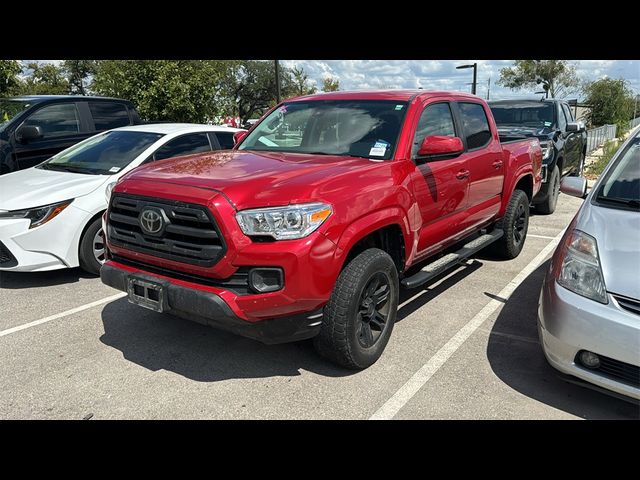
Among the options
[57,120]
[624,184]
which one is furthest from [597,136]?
[57,120]

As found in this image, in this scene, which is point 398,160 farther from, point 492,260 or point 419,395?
point 492,260

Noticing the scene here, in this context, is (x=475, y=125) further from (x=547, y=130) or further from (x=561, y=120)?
(x=561, y=120)

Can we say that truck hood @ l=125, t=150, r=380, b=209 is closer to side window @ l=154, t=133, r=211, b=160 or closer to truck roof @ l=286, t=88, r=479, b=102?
truck roof @ l=286, t=88, r=479, b=102

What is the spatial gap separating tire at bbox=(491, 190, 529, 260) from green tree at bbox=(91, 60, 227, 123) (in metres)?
12.5

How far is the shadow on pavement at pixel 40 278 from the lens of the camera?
5215 mm

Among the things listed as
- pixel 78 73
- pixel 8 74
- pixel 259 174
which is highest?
pixel 78 73

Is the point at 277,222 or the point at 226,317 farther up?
the point at 277,222

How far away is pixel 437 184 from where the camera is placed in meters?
4.14

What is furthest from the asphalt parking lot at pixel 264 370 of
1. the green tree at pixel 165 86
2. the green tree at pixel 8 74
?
the green tree at pixel 8 74

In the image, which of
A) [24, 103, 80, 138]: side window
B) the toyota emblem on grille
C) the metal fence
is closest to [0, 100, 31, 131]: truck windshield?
[24, 103, 80, 138]: side window

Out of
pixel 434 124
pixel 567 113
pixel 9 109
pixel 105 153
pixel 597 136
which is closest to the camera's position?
pixel 434 124

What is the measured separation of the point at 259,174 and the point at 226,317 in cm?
98

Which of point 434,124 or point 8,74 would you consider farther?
point 8,74

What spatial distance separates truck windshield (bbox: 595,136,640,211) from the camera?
337cm
